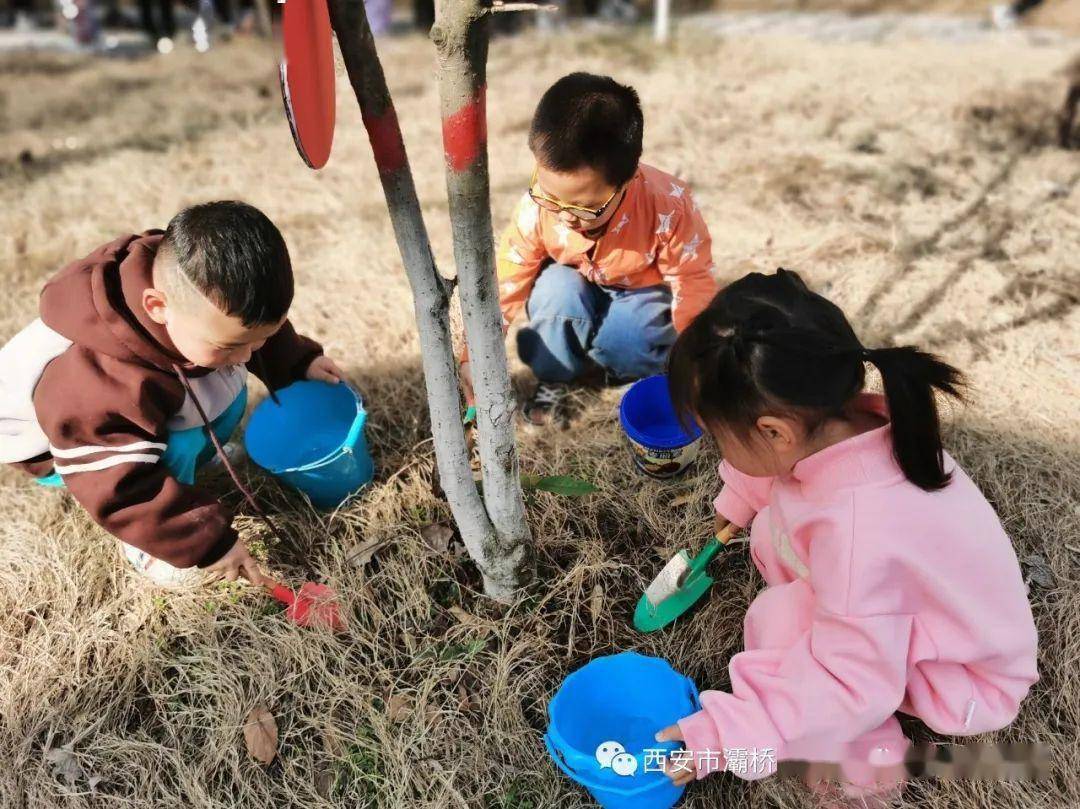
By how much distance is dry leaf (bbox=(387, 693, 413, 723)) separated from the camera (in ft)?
5.56

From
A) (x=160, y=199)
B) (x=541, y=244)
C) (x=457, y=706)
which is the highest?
(x=541, y=244)

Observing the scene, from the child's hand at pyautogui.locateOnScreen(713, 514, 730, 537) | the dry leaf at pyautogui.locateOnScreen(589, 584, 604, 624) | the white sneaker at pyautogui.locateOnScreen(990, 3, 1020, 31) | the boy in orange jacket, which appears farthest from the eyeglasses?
the white sneaker at pyautogui.locateOnScreen(990, 3, 1020, 31)

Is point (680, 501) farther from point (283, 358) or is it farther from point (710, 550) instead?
point (283, 358)

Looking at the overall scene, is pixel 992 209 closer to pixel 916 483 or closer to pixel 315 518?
pixel 916 483

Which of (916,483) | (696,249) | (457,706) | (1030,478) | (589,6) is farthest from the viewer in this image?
(589,6)

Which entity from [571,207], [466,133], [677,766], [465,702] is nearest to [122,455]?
[465,702]

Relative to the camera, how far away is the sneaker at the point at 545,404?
8.13 feet

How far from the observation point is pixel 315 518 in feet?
6.93

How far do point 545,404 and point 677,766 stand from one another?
1.30 meters

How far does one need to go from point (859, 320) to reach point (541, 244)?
3.83 feet

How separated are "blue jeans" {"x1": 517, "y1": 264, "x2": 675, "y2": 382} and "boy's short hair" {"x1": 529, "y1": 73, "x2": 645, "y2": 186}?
1.72 ft

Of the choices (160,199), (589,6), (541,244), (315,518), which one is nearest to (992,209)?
(541,244)

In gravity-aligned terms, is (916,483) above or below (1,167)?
above

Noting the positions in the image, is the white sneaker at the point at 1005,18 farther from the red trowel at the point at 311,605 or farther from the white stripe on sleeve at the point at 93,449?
the white stripe on sleeve at the point at 93,449
